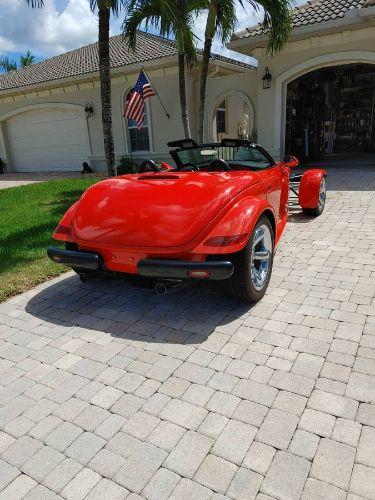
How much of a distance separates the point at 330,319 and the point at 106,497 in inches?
85.0

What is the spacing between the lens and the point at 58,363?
8.93ft

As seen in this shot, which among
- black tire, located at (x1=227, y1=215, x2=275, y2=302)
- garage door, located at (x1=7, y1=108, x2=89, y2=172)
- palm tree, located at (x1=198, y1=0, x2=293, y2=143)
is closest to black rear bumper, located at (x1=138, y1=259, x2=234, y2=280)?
black tire, located at (x1=227, y1=215, x2=275, y2=302)

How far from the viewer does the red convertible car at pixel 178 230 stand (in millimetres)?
2918

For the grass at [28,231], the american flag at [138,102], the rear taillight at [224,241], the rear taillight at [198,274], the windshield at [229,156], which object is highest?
the american flag at [138,102]

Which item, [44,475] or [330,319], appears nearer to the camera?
[44,475]

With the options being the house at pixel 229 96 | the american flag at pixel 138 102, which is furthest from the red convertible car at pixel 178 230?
the house at pixel 229 96

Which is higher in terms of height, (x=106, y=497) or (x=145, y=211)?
(x=145, y=211)

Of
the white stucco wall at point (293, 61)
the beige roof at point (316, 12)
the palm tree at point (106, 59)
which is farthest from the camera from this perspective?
the white stucco wall at point (293, 61)

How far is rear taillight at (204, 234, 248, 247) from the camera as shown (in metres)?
2.89

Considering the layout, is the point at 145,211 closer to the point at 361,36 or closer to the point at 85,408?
the point at 85,408

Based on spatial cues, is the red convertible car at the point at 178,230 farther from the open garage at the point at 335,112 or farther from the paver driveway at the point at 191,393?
the open garage at the point at 335,112

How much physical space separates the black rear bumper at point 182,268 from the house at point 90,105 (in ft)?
35.1

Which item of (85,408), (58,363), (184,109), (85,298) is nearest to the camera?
(85,408)

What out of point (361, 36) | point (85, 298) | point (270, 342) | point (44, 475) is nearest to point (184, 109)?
point (361, 36)
